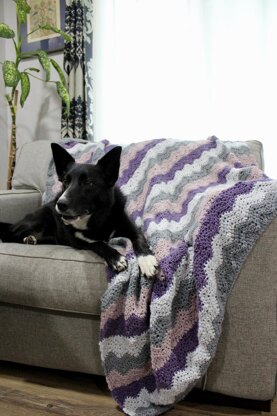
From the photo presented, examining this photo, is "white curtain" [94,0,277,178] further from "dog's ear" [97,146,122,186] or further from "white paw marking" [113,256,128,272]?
"white paw marking" [113,256,128,272]

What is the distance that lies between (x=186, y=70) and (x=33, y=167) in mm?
1097

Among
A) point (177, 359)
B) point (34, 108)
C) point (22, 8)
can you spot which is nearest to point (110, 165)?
point (177, 359)

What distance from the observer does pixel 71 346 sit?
4.52ft

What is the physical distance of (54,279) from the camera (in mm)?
1319

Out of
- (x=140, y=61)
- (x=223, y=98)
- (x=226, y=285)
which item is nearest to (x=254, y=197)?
(x=226, y=285)

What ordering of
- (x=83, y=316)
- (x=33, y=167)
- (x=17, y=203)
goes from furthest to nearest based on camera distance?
(x=33, y=167)
(x=17, y=203)
(x=83, y=316)

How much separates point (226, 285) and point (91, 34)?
216 centimetres

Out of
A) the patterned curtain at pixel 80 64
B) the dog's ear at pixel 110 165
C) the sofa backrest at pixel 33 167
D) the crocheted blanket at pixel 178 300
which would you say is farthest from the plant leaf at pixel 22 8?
the crocheted blanket at pixel 178 300

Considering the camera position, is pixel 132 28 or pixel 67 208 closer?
pixel 67 208

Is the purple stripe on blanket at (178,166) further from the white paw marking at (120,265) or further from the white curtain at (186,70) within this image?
the white curtain at (186,70)

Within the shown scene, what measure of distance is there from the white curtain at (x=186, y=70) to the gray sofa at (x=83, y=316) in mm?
1218

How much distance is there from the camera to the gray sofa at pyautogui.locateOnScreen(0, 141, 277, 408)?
1156 millimetres

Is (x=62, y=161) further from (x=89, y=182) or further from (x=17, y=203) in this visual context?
(x=17, y=203)

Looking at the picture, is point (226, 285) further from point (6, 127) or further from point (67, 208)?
point (6, 127)
